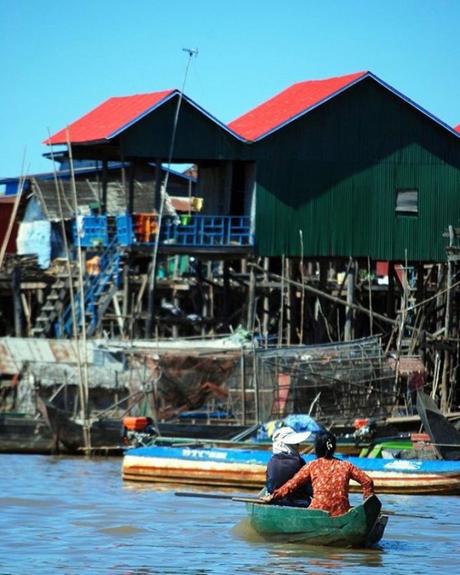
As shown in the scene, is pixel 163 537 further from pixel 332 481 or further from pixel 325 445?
pixel 325 445

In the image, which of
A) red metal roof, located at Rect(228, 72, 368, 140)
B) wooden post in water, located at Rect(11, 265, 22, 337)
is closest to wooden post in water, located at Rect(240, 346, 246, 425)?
red metal roof, located at Rect(228, 72, 368, 140)

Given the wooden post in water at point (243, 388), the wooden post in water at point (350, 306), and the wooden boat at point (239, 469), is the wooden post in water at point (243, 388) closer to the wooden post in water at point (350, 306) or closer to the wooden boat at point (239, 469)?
the wooden boat at point (239, 469)

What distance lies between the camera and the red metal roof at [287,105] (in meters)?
33.7

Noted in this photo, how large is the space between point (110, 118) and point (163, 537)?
1868cm

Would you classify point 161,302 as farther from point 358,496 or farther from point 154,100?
point 358,496

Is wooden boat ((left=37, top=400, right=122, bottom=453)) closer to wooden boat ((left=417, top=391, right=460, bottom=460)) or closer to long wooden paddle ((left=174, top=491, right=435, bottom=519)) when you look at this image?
wooden boat ((left=417, top=391, right=460, bottom=460))

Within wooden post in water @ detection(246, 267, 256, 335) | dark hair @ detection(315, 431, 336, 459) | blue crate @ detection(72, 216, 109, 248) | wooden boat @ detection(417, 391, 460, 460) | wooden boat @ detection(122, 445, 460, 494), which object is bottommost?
wooden boat @ detection(122, 445, 460, 494)

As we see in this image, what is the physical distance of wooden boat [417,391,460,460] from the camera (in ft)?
74.9

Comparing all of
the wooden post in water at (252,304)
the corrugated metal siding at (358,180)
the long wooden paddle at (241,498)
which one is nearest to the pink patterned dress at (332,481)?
Answer: the long wooden paddle at (241,498)

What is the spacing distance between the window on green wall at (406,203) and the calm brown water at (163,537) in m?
13.2

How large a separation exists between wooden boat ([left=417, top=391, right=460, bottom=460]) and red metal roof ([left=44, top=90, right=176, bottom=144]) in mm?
11709

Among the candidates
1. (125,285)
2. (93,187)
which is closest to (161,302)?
(93,187)

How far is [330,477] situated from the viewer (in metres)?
15.1

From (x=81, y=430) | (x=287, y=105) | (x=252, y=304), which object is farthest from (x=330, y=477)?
(x=287, y=105)
